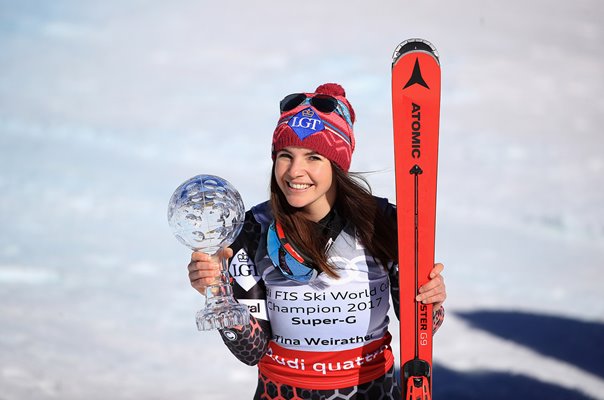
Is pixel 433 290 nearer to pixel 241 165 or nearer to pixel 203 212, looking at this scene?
pixel 203 212

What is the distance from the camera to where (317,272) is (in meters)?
2.81

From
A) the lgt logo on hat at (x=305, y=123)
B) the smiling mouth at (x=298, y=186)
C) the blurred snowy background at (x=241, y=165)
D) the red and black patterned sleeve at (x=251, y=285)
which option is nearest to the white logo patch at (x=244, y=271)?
the red and black patterned sleeve at (x=251, y=285)

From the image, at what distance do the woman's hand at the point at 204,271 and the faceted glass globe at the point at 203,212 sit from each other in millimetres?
33

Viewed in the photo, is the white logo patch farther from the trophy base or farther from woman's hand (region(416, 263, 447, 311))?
woman's hand (region(416, 263, 447, 311))

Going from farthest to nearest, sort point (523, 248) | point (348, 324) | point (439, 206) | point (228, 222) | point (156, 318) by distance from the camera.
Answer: point (439, 206)
point (523, 248)
point (156, 318)
point (348, 324)
point (228, 222)

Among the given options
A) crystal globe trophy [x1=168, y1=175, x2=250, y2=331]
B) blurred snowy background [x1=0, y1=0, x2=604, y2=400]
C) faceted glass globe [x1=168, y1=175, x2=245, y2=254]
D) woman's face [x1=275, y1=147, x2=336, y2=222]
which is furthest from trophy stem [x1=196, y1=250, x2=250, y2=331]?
blurred snowy background [x1=0, y1=0, x2=604, y2=400]

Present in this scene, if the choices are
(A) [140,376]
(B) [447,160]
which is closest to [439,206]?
(B) [447,160]

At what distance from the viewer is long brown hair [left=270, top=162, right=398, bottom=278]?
9.39 feet

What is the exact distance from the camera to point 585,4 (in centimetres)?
1414

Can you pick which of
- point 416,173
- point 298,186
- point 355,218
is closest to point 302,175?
point 298,186

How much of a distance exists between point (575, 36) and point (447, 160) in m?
4.28

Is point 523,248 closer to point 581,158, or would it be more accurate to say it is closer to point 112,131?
point 581,158

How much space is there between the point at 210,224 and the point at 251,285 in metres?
0.38

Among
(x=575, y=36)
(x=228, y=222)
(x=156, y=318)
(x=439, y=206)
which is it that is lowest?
Answer: (x=228, y=222)
